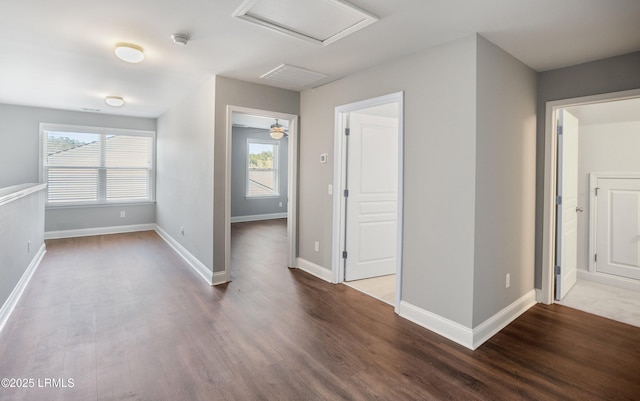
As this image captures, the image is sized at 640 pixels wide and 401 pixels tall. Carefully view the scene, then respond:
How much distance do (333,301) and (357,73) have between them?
2.46 metres

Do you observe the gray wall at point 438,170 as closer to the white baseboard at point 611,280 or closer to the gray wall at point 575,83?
the gray wall at point 575,83

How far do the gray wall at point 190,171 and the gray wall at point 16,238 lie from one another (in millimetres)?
1818

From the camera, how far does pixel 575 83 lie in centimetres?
314

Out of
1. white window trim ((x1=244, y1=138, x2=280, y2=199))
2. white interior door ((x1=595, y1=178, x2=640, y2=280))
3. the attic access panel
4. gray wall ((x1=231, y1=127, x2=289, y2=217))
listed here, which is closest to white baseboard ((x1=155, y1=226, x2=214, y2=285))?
gray wall ((x1=231, y1=127, x2=289, y2=217))

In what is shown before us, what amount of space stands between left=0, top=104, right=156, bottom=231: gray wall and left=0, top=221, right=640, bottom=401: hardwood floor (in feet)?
10.2

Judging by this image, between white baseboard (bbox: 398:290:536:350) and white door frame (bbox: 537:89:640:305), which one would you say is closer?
white baseboard (bbox: 398:290:536:350)

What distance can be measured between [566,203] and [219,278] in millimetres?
4016

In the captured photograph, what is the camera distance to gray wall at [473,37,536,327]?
2576mm

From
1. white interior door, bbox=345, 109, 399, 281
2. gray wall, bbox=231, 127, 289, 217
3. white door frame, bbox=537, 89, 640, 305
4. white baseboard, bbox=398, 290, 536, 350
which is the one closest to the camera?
white baseboard, bbox=398, 290, 536, 350

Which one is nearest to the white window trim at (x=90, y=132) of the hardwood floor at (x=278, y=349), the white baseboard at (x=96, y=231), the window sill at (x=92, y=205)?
the window sill at (x=92, y=205)

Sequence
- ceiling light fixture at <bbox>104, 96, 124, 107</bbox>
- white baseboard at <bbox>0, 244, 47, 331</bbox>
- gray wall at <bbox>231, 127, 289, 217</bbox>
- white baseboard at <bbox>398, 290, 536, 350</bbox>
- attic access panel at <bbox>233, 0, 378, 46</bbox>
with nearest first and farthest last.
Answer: attic access panel at <bbox>233, 0, 378, 46</bbox> → white baseboard at <bbox>398, 290, 536, 350</bbox> → white baseboard at <bbox>0, 244, 47, 331</bbox> → ceiling light fixture at <bbox>104, 96, 124, 107</bbox> → gray wall at <bbox>231, 127, 289, 217</bbox>

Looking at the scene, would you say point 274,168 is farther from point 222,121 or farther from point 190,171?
point 222,121

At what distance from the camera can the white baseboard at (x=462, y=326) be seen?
100.0 inches

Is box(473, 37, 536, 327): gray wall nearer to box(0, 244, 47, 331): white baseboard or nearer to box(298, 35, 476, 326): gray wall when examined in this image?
box(298, 35, 476, 326): gray wall
